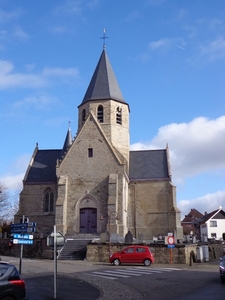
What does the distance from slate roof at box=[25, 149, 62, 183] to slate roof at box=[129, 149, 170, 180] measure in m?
8.23

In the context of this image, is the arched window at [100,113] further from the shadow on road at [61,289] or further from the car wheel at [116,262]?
the shadow on road at [61,289]

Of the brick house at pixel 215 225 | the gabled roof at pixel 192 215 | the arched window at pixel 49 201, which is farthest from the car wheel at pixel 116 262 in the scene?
the gabled roof at pixel 192 215

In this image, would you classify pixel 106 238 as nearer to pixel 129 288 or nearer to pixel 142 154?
pixel 129 288

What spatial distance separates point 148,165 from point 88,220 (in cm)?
958

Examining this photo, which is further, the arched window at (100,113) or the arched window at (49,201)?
the arched window at (100,113)

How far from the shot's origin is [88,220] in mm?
30938

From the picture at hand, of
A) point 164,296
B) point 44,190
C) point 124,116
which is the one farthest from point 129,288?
point 124,116

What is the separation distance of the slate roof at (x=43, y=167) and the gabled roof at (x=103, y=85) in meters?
7.17

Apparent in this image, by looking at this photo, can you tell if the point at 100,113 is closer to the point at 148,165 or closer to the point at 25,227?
the point at 148,165

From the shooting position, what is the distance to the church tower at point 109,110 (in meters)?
36.1

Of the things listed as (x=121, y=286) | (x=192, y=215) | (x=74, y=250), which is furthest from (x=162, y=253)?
(x=192, y=215)

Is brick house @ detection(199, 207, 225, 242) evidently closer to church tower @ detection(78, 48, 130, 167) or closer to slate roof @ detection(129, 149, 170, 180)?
slate roof @ detection(129, 149, 170, 180)

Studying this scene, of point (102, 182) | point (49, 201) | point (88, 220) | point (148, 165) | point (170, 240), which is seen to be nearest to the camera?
point (170, 240)

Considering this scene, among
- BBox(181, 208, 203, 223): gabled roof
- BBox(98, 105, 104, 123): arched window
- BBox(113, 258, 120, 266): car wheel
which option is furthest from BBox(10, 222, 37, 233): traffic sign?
BBox(181, 208, 203, 223): gabled roof
